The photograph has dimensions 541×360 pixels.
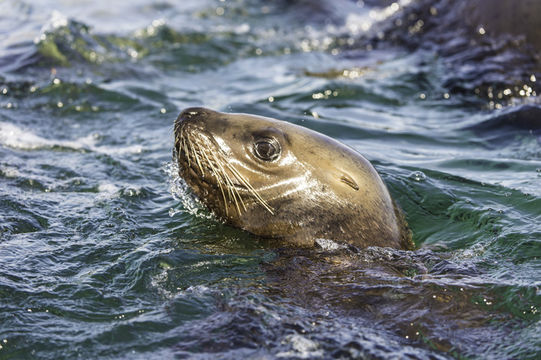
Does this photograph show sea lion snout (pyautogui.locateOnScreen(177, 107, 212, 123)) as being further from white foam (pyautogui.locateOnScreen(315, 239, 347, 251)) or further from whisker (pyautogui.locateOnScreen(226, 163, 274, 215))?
white foam (pyautogui.locateOnScreen(315, 239, 347, 251))

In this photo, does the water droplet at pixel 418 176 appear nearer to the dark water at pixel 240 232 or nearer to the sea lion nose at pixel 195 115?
the dark water at pixel 240 232

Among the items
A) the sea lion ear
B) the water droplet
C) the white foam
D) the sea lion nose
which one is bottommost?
the white foam

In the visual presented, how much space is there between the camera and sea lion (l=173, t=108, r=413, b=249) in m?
5.03

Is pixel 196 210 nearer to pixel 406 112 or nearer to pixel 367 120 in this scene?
pixel 367 120

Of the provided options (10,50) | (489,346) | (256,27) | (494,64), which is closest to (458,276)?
(489,346)

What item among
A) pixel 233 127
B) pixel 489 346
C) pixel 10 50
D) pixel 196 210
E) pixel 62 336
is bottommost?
pixel 489 346

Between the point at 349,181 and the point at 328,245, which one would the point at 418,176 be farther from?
the point at 328,245

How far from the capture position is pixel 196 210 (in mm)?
5598

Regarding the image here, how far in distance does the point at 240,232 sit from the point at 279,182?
0.43 metres

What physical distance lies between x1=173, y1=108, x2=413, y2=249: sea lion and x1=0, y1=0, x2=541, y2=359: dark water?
159 millimetres

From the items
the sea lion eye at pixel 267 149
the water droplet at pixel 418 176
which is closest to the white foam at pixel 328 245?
the sea lion eye at pixel 267 149

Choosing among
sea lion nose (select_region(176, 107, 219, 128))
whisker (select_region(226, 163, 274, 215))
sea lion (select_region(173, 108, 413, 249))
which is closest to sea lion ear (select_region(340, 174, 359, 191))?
sea lion (select_region(173, 108, 413, 249))

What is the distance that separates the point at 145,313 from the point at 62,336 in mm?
474

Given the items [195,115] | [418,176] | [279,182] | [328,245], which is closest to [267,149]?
[279,182]
